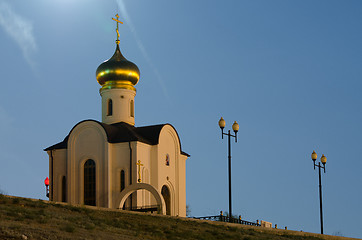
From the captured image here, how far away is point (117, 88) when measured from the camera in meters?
35.9

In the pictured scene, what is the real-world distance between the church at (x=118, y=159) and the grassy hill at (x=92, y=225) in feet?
31.8

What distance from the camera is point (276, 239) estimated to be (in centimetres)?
2103

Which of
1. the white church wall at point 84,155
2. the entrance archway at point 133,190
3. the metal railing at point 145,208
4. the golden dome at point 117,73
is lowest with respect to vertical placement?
the metal railing at point 145,208

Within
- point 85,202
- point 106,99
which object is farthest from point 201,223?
point 106,99

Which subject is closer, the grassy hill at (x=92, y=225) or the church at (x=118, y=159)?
the grassy hill at (x=92, y=225)

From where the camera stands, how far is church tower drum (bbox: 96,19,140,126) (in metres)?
35.7

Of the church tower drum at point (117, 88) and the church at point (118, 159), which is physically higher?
the church tower drum at point (117, 88)

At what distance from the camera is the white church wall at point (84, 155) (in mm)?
32094

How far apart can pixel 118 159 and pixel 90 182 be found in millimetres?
2063

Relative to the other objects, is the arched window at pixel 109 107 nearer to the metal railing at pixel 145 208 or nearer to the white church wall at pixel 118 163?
the white church wall at pixel 118 163

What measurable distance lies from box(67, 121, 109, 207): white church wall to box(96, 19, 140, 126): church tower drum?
2794 mm

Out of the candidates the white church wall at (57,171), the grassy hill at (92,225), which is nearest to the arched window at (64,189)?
the white church wall at (57,171)

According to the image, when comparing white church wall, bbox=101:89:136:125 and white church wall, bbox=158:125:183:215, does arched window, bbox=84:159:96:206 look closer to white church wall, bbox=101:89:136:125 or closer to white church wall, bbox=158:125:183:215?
white church wall, bbox=158:125:183:215

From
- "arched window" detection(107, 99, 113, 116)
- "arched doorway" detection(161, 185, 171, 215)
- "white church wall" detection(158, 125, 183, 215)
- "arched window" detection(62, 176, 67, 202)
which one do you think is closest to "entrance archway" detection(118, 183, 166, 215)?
"white church wall" detection(158, 125, 183, 215)
